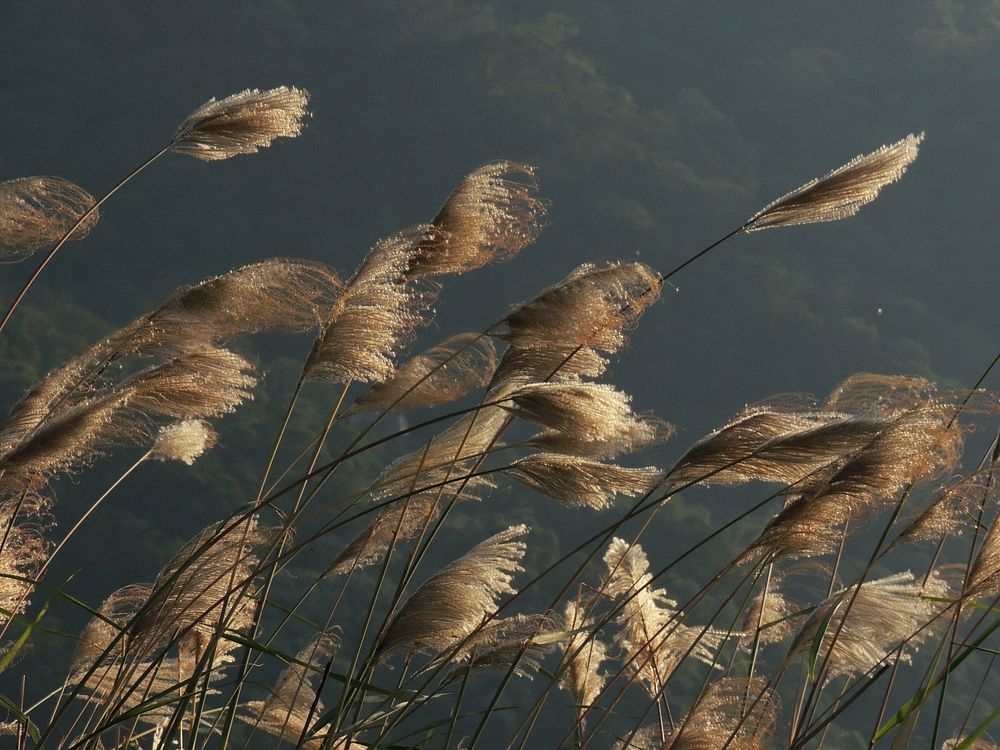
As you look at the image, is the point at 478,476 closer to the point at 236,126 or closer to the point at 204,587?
the point at 204,587

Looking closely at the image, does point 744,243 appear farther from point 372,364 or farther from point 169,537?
point 372,364

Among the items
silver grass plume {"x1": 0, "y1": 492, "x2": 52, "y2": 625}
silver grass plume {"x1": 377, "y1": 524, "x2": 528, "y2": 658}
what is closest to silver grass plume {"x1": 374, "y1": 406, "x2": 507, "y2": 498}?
silver grass plume {"x1": 377, "y1": 524, "x2": 528, "y2": 658}

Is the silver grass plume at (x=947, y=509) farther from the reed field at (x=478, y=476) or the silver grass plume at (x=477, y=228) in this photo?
the silver grass plume at (x=477, y=228)

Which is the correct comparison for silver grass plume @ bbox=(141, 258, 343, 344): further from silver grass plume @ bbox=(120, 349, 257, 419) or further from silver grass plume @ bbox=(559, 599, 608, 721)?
silver grass plume @ bbox=(559, 599, 608, 721)

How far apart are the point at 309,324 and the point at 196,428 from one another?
67 centimetres

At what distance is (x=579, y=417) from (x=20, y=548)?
2.95 feet

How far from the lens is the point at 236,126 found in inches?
64.4

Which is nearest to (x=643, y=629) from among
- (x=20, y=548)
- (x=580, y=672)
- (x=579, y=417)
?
(x=580, y=672)

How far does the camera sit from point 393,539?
165 cm

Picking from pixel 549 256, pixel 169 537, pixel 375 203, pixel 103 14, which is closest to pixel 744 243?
pixel 549 256

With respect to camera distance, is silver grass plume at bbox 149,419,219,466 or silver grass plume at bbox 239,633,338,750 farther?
silver grass plume at bbox 149,419,219,466

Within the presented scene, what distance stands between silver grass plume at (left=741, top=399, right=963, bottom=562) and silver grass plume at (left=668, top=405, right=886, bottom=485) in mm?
20

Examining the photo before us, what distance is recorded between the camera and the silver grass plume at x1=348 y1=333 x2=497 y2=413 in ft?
5.11

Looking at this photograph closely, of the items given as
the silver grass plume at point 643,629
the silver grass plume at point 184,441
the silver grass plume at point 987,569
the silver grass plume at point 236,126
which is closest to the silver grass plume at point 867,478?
the silver grass plume at point 987,569
